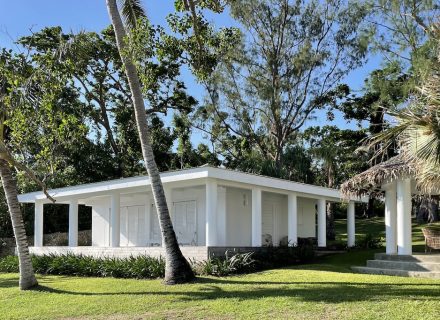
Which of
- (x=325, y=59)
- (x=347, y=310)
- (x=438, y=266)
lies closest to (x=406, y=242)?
(x=438, y=266)

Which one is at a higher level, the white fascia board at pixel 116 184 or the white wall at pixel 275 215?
the white fascia board at pixel 116 184

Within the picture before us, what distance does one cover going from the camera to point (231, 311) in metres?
10.5

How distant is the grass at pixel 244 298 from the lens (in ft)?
32.6

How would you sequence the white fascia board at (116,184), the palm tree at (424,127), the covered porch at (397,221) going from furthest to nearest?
the white fascia board at (116,184), the covered porch at (397,221), the palm tree at (424,127)

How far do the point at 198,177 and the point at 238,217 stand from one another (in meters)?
4.66

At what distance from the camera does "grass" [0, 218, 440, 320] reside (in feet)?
32.6

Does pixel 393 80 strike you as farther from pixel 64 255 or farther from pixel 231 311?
pixel 231 311

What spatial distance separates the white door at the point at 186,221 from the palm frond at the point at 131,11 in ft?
28.5

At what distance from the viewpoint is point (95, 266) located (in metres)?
18.1

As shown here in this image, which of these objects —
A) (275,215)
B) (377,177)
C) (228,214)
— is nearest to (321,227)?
(275,215)

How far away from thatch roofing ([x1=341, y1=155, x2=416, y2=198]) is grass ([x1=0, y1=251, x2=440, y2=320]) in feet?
8.84

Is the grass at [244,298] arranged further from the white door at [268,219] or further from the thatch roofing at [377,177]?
the white door at [268,219]

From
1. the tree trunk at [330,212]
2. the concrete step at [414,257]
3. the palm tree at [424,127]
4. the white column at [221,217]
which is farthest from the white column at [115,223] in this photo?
the tree trunk at [330,212]

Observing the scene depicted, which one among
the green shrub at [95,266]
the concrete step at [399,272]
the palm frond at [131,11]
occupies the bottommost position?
the green shrub at [95,266]
